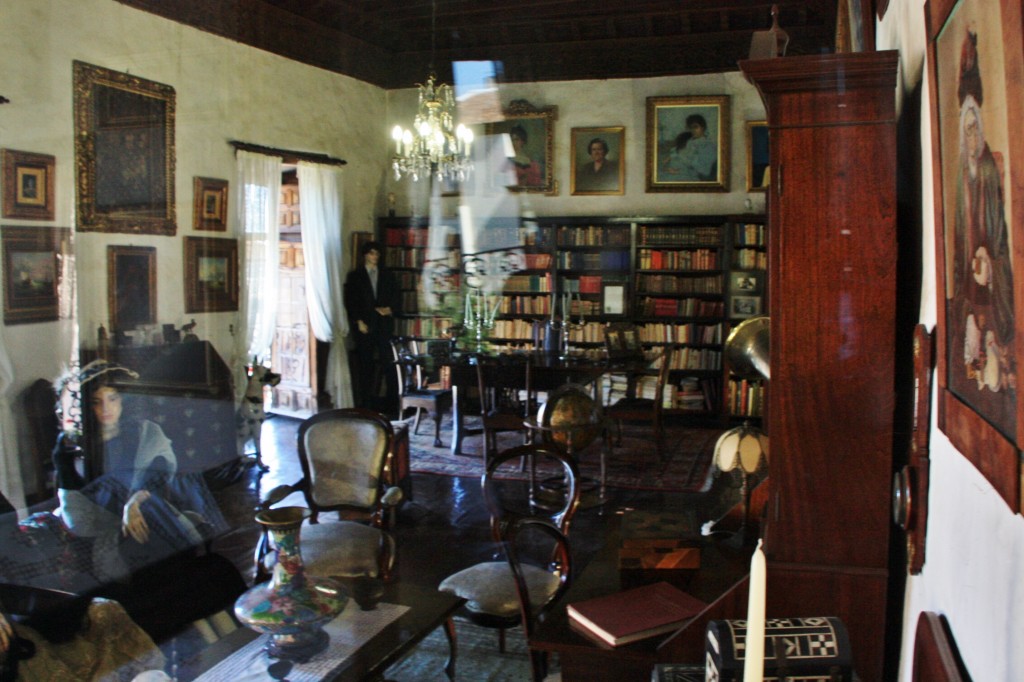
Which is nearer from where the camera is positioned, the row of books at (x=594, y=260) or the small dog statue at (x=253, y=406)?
the small dog statue at (x=253, y=406)

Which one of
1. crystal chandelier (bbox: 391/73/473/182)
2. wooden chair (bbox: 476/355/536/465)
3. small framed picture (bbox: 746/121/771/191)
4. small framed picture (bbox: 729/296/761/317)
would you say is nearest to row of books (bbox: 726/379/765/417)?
small framed picture (bbox: 729/296/761/317)

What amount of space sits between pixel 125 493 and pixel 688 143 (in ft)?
21.0

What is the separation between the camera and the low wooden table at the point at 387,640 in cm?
239

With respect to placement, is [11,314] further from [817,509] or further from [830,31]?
[830,31]

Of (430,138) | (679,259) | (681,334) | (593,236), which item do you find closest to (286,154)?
(430,138)

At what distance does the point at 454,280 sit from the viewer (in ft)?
31.2

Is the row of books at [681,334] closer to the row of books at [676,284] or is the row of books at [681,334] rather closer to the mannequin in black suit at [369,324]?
the row of books at [676,284]

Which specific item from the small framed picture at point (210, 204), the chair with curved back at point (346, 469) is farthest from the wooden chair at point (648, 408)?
the small framed picture at point (210, 204)

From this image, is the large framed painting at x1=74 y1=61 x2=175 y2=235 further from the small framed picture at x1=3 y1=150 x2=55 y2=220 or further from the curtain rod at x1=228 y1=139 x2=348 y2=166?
the curtain rod at x1=228 y1=139 x2=348 y2=166

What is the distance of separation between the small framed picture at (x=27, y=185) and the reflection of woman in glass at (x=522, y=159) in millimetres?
4930

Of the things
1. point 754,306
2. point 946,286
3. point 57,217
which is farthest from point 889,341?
point 754,306

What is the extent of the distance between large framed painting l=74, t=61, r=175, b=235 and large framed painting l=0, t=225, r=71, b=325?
0.97 ft

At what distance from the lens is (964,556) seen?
1186 mm

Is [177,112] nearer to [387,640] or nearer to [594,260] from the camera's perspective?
[594,260]
